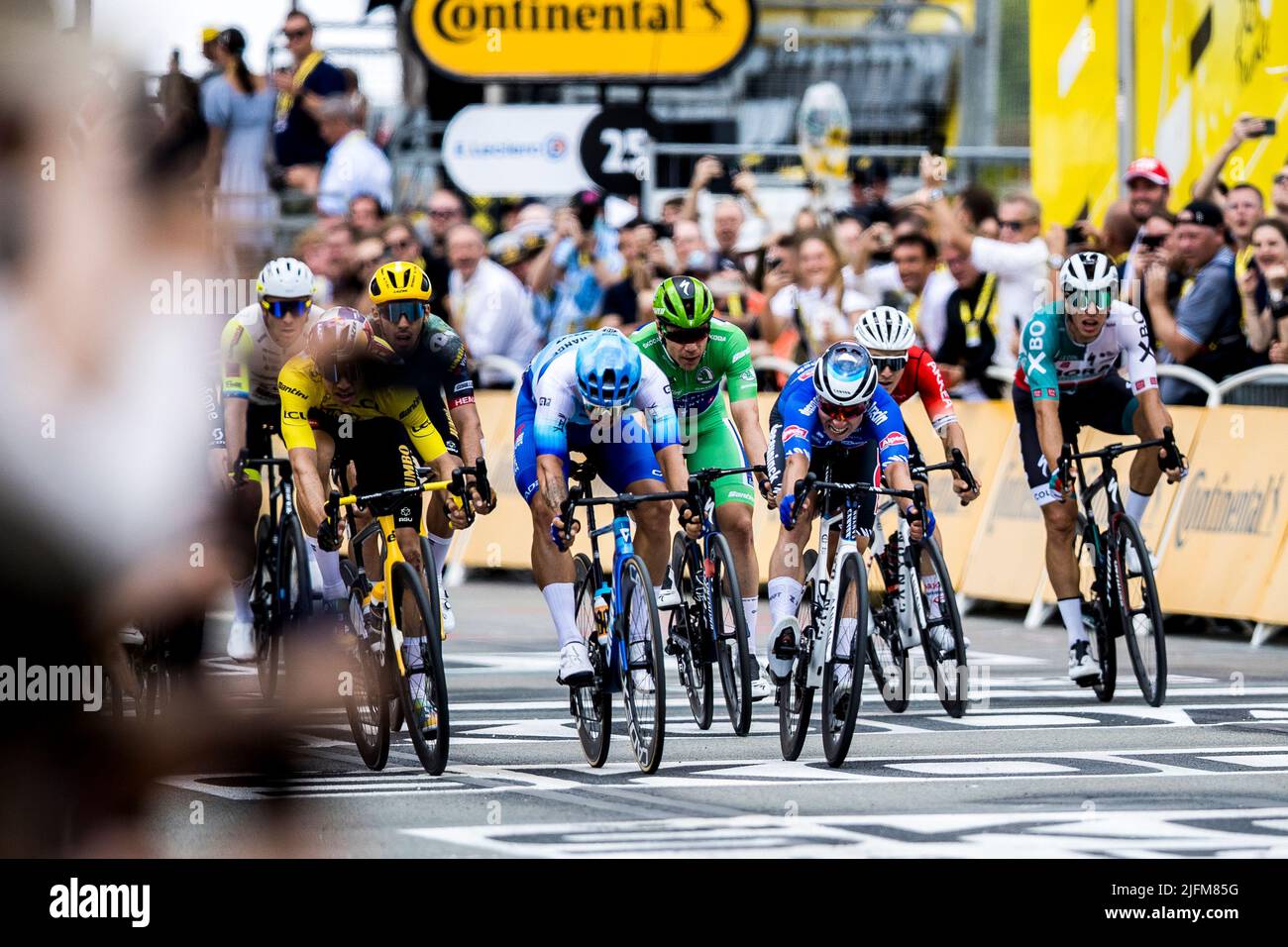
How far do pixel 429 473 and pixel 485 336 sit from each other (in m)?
8.34

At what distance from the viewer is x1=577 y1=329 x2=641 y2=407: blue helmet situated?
8.32 metres

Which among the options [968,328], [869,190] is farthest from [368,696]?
[869,190]

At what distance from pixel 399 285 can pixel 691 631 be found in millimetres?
1807

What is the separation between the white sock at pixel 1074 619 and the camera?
35.7 feet

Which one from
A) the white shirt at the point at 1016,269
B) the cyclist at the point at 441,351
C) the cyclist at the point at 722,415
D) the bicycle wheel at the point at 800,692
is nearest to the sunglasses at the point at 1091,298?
the cyclist at the point at 722,415

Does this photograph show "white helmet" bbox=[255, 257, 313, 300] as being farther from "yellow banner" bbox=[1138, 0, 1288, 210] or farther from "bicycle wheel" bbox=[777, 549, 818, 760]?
"yellow banner" bbox=[1138, 0, 1288, 210]

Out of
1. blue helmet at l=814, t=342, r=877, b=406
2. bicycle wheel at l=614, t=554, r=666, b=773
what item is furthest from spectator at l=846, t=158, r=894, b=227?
bicycle wheel at l=614, t=554, r=666, b=773

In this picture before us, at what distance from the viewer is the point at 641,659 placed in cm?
815

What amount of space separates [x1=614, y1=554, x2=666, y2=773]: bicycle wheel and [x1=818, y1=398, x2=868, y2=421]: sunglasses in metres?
1.43

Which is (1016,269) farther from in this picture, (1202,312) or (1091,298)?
(1091,298)

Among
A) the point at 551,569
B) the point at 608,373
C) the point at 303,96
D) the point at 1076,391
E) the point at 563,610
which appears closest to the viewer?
the point at 608,373

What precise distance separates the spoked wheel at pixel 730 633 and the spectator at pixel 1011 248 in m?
5.37

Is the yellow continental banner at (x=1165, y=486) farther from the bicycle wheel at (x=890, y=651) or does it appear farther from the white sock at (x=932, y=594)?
the white sock at (x=932, y=594)

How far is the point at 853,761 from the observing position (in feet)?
28.3
